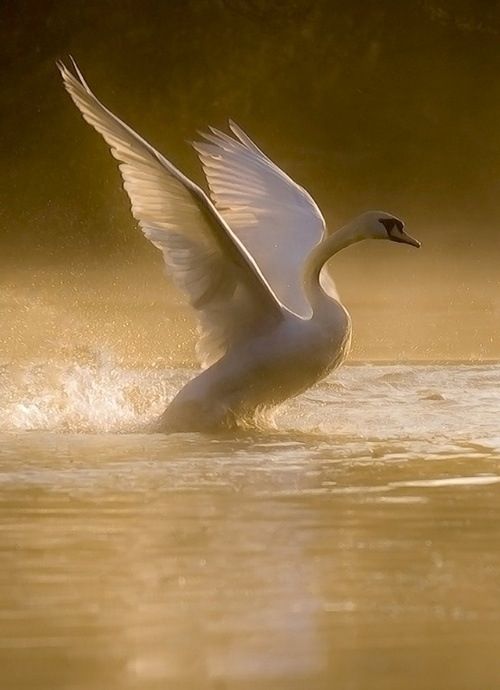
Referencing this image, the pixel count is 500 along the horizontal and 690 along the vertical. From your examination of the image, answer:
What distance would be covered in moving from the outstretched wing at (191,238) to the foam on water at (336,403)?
415 millimetres

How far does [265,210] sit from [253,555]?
3865 mm

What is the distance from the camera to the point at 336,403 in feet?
24.1

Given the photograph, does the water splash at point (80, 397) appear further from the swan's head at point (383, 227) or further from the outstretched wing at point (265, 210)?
the swan's head at point (383, 227)

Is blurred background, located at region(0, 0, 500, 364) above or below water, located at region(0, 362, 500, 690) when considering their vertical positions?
below

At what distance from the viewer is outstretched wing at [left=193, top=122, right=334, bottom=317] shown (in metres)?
7.38

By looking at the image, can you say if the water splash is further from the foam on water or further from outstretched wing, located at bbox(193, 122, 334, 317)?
outstretched wing, located at bbox(193, 122, 334, 317)

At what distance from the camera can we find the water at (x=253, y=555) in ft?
10.2

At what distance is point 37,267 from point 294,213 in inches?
263

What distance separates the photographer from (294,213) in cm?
771

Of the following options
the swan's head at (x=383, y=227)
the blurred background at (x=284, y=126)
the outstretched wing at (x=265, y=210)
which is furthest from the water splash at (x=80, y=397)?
the blurred background at (x=284, y=126)

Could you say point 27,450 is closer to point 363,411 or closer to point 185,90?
point 363,411

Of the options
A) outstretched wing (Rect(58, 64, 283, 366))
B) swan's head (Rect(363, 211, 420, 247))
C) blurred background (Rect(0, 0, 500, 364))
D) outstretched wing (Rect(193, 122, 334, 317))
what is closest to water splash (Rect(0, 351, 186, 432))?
outstretched wing (Rect(58, 64, 283, 366))

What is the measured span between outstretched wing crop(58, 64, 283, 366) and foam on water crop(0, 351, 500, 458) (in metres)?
0.42

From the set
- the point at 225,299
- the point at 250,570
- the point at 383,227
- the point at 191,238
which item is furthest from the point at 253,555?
the point at 383,227
